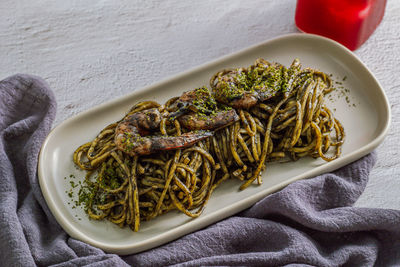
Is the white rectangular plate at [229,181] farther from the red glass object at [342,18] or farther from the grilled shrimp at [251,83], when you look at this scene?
the red glass object at [342,18]

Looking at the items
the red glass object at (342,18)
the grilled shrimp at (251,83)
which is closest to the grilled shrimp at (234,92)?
the grilled shrimp at (251,83)

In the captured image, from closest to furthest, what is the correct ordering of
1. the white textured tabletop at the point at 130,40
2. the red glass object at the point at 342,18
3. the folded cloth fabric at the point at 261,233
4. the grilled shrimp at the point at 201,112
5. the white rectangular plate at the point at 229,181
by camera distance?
the folded cloth fabric at the point at 261,233, the white rectangular plate at the point at 229,181, the grilled shrimp at the point at 201,112, the red glass object at the point at 342,18, the white textured tabletop at the point at 130,40

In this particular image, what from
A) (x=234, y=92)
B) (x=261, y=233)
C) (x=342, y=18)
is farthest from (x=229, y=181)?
(x=342, y=18)

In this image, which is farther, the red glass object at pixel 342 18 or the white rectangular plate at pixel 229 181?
the red glass object at pixel 342 18

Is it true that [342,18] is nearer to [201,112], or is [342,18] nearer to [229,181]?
[201,112]

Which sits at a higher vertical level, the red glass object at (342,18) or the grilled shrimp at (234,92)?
the red glass object at (342,18)

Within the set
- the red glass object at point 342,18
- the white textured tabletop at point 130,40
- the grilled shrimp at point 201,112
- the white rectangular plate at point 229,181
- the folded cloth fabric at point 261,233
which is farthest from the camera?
the white textured tabletop at point 130,40
